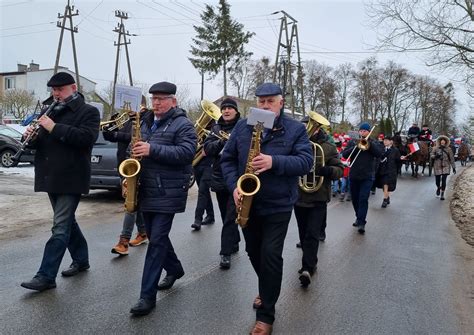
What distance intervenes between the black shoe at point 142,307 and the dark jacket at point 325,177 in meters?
2.13

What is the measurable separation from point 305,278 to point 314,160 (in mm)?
1362

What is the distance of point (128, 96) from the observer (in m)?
4.93

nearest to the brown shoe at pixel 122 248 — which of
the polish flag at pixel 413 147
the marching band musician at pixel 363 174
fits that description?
the marching band musician at pixel 363 174

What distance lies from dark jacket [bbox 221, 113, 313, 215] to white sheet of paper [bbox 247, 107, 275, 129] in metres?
0.21

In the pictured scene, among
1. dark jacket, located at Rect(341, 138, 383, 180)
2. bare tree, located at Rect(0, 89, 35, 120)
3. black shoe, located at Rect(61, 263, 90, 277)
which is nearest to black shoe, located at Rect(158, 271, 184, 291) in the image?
black shoe, located at Rect(61, 263, 90, 277)

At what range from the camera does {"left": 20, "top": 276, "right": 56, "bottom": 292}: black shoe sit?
4.40m

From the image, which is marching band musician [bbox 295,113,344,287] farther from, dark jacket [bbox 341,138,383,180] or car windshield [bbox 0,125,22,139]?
car windshield [bbox 0,125,22,139]

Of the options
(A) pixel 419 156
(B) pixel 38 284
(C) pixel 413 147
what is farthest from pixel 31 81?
(B) pixel 38 284

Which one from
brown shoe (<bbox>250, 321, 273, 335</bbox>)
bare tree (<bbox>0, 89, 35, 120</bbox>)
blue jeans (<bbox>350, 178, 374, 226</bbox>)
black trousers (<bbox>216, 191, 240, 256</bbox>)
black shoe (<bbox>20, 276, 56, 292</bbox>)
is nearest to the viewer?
brown shoe (<bbox>250, 321, 273, 335</bbox>)

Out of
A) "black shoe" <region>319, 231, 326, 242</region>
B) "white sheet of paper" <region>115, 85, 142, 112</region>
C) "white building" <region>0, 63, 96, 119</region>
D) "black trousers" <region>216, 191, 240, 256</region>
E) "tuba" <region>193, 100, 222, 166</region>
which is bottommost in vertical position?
"black shoe" <region>319, 231, 326, 242</region>

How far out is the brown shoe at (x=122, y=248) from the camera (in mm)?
5875

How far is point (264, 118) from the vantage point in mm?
3592

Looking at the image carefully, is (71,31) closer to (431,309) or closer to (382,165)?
(382,165)

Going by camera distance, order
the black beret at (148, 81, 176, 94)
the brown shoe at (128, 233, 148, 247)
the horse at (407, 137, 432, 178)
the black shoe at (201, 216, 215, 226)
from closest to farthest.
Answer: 1. the black beret at (148, 81, 176, 94)
2. the brown shoe at (128, 233, 148, 247)
3. the black shoe at (201, 216, 215, 226)
4. the horse at (407, 137, 432, 178)
